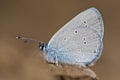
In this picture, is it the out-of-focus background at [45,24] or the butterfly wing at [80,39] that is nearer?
the butterfly wing at [80,39]

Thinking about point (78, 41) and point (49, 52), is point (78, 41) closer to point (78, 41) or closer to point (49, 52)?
point (78, 41)

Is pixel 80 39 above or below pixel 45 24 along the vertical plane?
below

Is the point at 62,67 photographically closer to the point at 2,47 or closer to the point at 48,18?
the point at 2,47

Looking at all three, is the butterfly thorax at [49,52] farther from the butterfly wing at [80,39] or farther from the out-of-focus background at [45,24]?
the out-of-focus background at [45,24]

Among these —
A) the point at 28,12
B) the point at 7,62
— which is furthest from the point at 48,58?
the point at 28,12

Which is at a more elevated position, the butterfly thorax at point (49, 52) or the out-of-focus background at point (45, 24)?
the out-of-focus background at point (45, 24)

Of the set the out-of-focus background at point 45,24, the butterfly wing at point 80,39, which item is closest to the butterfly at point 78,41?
the butterfly wing at point 80,39

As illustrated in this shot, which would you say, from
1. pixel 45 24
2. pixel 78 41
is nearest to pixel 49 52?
pixel 78 41
